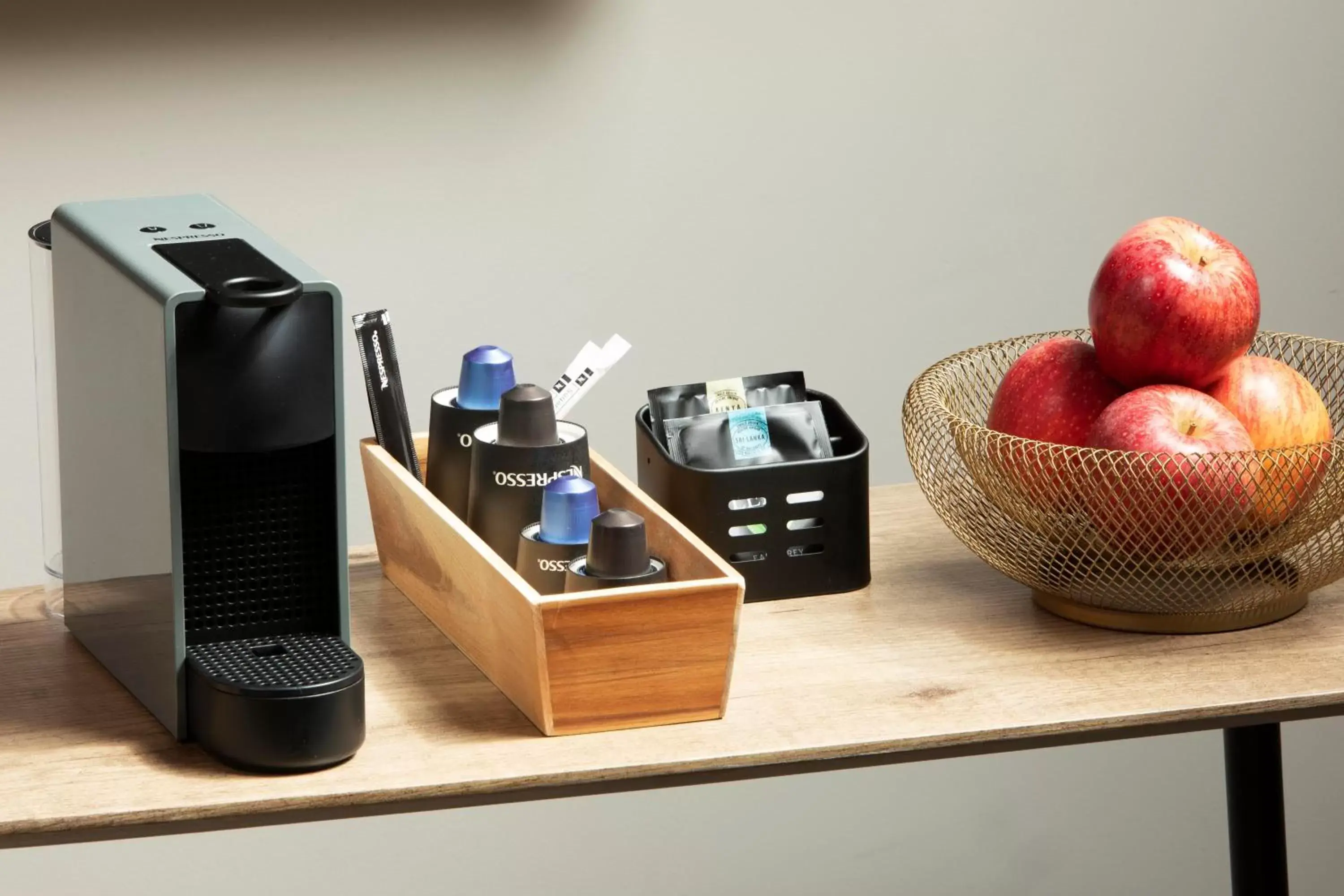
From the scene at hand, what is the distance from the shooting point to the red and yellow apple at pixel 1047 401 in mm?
1072

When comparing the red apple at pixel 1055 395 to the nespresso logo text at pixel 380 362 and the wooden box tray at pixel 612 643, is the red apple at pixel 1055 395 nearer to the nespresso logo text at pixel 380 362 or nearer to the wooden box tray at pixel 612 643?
the wooden box tray at pixel 612 643

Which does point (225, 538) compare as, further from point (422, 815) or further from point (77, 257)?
point (422, 815)

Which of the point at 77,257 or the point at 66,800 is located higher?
the point at 77,257

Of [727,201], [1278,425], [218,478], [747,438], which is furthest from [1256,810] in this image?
[727,201]

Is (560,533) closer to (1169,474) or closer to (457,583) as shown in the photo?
(457,583)

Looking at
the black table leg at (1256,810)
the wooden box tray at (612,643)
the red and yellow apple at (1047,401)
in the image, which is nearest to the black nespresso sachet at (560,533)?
the wooden box tray at (612,643)

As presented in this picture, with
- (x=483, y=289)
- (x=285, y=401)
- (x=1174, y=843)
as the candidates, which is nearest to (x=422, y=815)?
(x=483, y=289)

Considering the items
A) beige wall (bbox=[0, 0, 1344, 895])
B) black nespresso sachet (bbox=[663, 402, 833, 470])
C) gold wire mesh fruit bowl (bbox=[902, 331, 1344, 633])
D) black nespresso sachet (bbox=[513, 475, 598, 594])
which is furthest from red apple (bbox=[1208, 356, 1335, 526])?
beige wall (bbox=[0, 0, 1344, 895])

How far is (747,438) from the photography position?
46.3 inches

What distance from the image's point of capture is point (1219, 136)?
6.98 ft

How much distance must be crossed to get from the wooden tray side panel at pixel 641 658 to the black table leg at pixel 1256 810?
1.69 feet

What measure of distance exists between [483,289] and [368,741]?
1058 mm

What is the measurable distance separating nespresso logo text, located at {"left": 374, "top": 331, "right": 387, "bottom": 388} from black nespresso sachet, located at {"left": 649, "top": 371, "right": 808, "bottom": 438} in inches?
6.8

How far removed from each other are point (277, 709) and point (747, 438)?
39 centimetres
